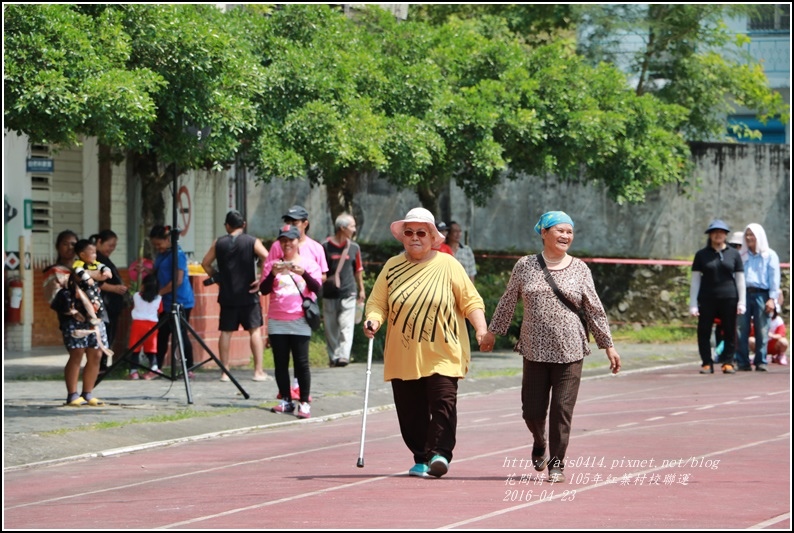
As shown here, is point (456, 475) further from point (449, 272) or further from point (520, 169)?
point (520, 169)

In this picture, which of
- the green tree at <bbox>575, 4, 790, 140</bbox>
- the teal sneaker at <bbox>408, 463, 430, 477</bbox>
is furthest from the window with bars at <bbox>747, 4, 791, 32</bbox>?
the teal sneaker at <bbox>408, 463, 430, 477</bbox>

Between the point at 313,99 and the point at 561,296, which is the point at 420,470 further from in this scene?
the point at 313,99

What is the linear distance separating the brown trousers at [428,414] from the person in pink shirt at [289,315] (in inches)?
164

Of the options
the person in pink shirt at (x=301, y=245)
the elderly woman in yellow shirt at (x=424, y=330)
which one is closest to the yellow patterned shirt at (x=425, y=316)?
the elderly woman in yellow shirt at (x=424, y=330)

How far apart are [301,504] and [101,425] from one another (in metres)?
4.90

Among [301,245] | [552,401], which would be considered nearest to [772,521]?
[552,401]

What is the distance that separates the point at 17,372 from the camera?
62.2 ft

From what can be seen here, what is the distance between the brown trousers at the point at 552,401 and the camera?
10008 mm

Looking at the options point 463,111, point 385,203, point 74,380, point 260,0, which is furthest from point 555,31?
point 74,380

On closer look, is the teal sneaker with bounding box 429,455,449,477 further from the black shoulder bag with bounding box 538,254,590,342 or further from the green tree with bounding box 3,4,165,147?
the green tree with bounding box 3,4,165,147

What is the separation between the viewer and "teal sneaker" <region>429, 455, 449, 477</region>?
32.8ft

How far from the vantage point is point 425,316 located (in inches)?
407

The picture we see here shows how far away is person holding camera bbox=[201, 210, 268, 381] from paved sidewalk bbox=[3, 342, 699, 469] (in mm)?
485

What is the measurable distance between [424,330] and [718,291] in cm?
976
